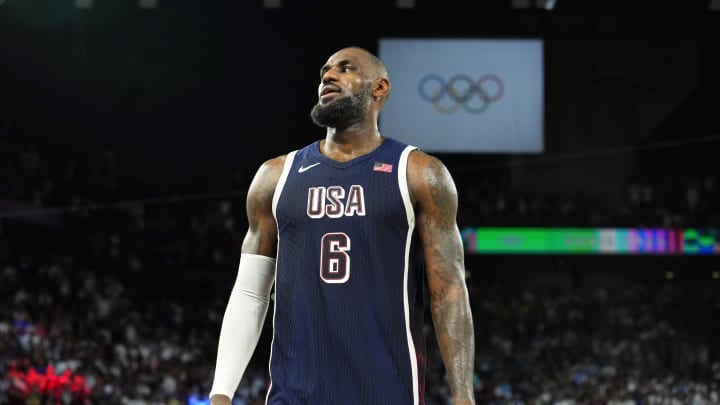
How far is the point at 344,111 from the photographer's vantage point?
3746 millimetres

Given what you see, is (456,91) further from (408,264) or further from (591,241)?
(408,264)

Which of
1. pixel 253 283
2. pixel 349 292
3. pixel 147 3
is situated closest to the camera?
pixel 349 292

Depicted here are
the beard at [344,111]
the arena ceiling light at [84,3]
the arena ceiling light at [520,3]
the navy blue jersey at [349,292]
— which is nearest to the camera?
the navy blue jersey at [349,292]

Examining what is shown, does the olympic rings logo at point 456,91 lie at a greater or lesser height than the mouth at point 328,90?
greater

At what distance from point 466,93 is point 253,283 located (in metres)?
26.1

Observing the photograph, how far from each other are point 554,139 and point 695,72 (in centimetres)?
473

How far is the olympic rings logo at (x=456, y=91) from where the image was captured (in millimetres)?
29359

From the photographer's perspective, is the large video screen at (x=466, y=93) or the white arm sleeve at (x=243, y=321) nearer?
the white arm sleeve at (x=243, y=321)

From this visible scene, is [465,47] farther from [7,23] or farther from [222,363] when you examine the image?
[222,363]

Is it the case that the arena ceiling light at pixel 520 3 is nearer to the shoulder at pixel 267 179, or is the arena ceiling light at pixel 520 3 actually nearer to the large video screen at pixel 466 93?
the large video screen at pixel 466 93

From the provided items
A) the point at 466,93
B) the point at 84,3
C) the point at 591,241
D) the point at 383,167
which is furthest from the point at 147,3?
the point at 383,167

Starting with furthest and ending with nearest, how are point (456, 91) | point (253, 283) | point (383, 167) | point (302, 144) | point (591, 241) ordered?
point (302, 144) → point (456, 91) → point (591, 241) → point (253, 283) → point (383, 167)

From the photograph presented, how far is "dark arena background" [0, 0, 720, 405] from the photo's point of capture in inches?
858

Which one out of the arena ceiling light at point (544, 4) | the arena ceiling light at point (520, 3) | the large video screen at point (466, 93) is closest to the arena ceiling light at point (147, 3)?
the arena ceiling light at point (520, 3)
